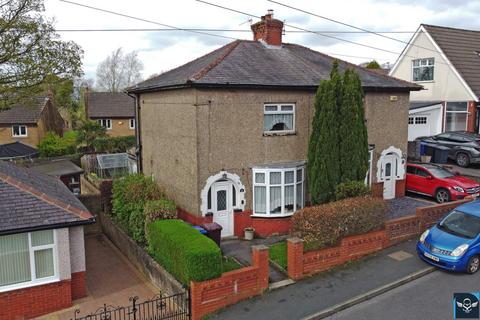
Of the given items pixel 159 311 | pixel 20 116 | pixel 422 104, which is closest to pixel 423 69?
pixel 422 104

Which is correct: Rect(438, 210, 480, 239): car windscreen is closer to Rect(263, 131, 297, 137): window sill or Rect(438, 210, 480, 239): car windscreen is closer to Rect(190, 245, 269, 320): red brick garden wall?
Rect(190, 245, 269, 320): red brick garden wall

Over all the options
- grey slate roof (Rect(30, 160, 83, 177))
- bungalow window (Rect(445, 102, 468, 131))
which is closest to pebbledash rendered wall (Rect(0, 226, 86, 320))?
grey slate roof (Rect(30, 160, 83, 177))

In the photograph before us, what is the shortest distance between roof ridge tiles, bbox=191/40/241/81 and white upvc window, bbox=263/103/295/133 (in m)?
2.33

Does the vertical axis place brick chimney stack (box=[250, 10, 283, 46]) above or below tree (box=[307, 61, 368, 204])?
above

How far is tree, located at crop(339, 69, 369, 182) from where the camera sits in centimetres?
1330

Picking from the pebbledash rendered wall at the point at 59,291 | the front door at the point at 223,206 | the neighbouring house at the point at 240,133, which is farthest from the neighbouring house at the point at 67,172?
the pebbledash rendered wall at the point at 59,291

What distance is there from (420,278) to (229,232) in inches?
247

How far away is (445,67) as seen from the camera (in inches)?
1051

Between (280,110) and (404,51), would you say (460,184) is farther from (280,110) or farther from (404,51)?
(404,51)

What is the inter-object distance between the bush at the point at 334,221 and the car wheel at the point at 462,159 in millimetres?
12645

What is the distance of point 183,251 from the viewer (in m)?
9.73

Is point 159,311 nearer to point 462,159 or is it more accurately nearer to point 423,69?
point 462,159

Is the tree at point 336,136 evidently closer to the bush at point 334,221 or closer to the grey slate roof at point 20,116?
the bush at point 334,221

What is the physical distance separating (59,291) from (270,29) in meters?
12.9
